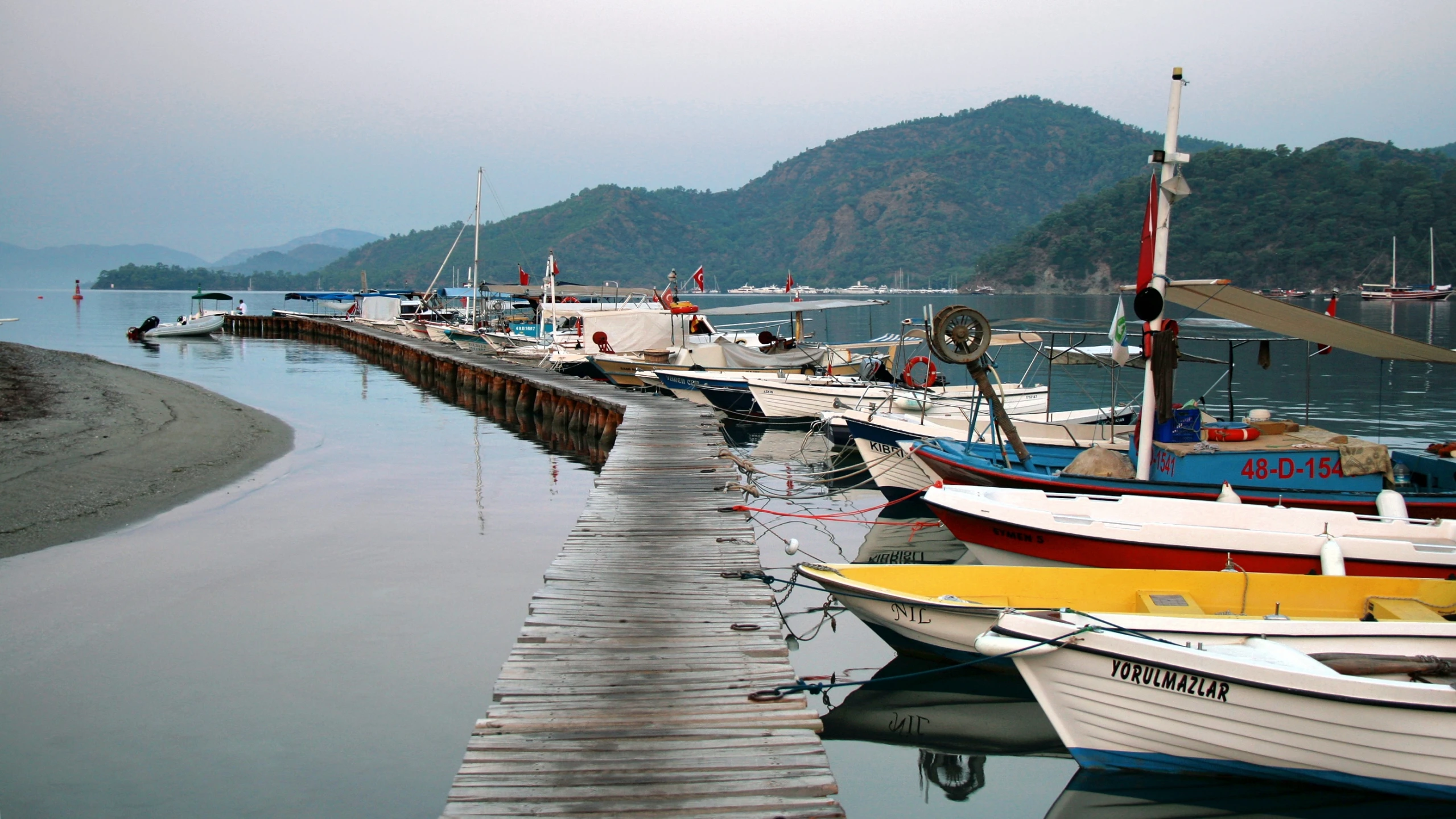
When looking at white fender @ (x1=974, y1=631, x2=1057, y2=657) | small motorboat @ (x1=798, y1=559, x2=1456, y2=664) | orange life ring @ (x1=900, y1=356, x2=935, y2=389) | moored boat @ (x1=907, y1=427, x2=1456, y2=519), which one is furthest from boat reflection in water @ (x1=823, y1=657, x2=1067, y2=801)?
orange life ring @ (x1=900, y1=356, x2=935, y2=389)

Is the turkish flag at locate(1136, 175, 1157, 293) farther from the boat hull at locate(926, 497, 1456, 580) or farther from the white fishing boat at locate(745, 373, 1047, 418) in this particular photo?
the white fishing boat at locate(745, 373, 1047, 418)

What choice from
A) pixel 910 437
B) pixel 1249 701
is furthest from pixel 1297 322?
pixel 1249 701

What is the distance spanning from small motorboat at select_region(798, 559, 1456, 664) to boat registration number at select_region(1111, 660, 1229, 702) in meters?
1.23

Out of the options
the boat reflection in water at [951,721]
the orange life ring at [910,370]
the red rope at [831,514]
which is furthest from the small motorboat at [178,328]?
the boat reflection in water at [951,721]

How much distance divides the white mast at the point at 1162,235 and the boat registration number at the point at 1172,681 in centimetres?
597

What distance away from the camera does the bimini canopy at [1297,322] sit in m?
11.7

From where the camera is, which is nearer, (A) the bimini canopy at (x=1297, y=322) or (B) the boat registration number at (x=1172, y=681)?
(B) the boat registration number at (x=1172, y=681)

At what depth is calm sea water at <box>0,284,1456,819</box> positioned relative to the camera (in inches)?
284

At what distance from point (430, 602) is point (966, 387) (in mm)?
15960

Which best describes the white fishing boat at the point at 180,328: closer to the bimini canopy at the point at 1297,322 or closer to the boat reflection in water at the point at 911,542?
the boat reflection in water at the point at 911,542

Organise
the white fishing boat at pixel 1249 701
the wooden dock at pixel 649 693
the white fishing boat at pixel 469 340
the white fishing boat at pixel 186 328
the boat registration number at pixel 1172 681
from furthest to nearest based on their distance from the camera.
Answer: the white fishing boat at pixel 186 328 → the white fishing boat at pixel 469 340 → the boat registration number at pixel 1172 681 → the white fishing boat at pixel 1249 701 → the wooden dock at pixel 649 693

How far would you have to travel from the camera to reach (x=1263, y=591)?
8.09 m

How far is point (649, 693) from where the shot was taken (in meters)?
6.33

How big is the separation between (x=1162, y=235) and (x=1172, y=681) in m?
6.85
